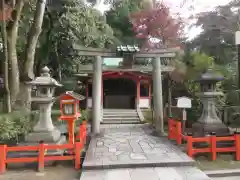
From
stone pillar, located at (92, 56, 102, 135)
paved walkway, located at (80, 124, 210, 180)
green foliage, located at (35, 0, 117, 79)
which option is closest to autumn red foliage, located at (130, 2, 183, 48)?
green foliage, located at (35, 0, 117, 79)

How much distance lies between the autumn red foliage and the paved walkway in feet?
33.9

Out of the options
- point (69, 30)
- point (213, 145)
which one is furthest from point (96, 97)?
point (69, 30)

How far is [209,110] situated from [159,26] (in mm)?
11167

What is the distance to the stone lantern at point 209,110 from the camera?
24.6 ft

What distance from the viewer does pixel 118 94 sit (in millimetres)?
17609

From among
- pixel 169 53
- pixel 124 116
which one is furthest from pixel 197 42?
pixel 124 116

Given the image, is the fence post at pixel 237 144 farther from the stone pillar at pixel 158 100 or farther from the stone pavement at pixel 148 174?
the stone pillar at pixel 158 100

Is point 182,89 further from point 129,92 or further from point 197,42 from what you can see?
point 129,92

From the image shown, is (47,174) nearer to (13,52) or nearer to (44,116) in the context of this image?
(44,116)

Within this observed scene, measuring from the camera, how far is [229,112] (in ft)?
33.7

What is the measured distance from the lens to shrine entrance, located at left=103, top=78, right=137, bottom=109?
17469 mm

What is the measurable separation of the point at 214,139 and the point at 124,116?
8146 mm

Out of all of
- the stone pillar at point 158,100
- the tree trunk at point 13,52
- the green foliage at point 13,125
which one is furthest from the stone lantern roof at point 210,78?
the tree trunk at point 13,52

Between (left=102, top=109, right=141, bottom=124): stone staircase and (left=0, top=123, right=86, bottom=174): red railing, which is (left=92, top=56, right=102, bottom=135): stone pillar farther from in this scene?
(left=102, top=109, right=141, bottom=124): stone staircase
